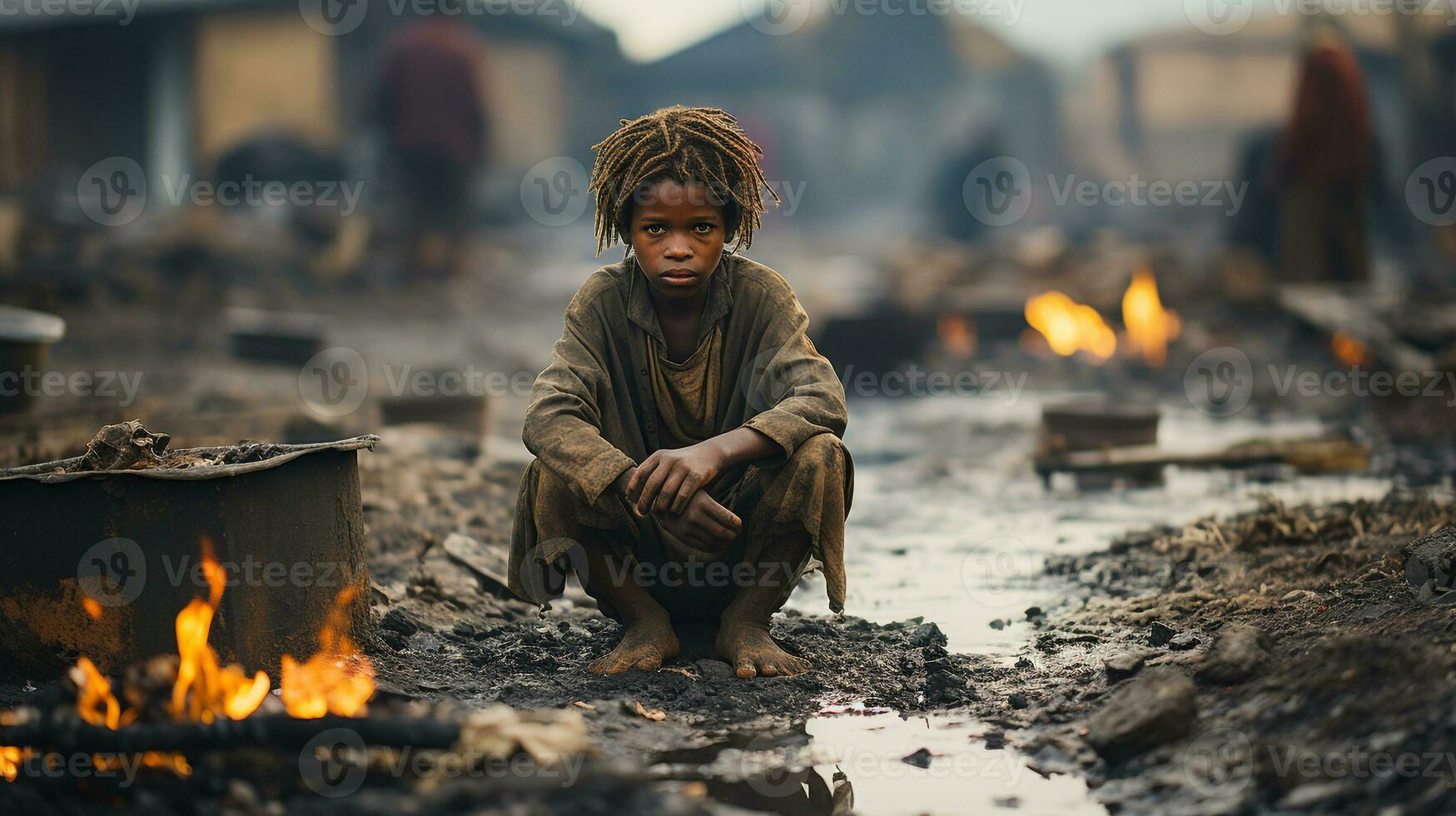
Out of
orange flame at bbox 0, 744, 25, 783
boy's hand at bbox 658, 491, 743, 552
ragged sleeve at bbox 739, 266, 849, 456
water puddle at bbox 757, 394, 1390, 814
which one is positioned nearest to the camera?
orange flame at bbox 0, 744, 25, 783

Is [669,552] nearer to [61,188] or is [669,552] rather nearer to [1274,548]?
[1274,548]

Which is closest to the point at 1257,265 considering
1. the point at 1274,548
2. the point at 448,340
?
the point at 448,340

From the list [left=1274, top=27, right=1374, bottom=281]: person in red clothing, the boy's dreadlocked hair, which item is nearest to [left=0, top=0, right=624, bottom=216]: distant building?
[left=1274, top=27, right=1374, bottom=281]: person in red clothing

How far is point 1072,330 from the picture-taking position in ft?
37.0

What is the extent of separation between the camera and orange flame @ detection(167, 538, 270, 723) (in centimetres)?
275

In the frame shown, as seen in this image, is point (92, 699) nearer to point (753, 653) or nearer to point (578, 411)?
point (578, 411)

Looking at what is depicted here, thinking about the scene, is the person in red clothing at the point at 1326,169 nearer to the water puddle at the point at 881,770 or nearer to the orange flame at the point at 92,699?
the water puddle at the point at 881,770

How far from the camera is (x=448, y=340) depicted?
12227mm

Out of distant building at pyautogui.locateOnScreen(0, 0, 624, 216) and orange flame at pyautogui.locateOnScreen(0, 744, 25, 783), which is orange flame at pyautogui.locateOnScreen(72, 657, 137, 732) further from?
distant building at pyautogui.locateOnScreen(0, 0, 624, 216)

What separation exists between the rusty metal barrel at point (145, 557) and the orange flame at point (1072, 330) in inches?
353

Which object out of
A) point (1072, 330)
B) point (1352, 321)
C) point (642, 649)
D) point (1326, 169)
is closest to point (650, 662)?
point (642, 649)

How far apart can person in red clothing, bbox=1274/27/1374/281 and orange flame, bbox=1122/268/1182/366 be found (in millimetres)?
1666

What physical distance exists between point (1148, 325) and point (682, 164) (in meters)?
8.25

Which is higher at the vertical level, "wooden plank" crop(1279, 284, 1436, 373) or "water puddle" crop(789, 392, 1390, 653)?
"wooden plank" crop(1279, 284, 1436, 373)
